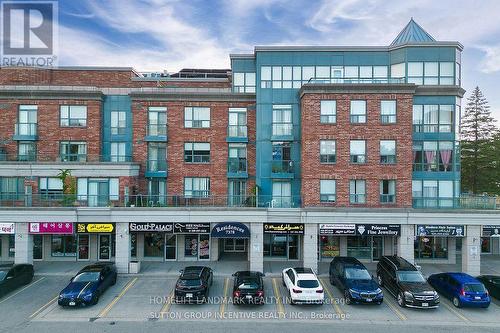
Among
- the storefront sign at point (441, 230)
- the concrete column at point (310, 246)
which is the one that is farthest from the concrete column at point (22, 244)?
the storefront sign at point (441, 230)

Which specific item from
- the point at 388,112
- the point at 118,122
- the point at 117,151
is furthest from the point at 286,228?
the point at 118,122

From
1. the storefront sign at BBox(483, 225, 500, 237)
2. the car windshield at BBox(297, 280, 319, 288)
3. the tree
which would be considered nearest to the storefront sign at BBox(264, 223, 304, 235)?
the car windshield at BBox(297, 280, 319, 288)

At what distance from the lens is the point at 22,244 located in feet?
84.0

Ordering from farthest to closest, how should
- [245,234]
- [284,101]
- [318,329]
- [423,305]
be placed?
[284,101] → [245,234] → [423,305] → [318,329]

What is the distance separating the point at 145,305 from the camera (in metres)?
19.6

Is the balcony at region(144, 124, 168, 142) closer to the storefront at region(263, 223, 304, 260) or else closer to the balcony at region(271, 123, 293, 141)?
the balcony at region(271, 123, 293, 141)

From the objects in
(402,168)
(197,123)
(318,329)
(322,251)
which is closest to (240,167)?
(197,123)

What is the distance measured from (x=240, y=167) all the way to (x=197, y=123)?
4.91 meters

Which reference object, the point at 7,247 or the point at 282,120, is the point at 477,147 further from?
the point at 7,247

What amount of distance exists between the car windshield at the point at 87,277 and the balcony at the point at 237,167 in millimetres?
12149

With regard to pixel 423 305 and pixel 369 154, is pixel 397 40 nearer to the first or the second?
pixel 369 154

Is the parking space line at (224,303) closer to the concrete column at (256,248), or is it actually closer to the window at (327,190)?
the concrete column at (256,248)

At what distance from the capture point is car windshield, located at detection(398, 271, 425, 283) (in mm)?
20188

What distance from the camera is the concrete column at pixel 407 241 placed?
25812 mm
